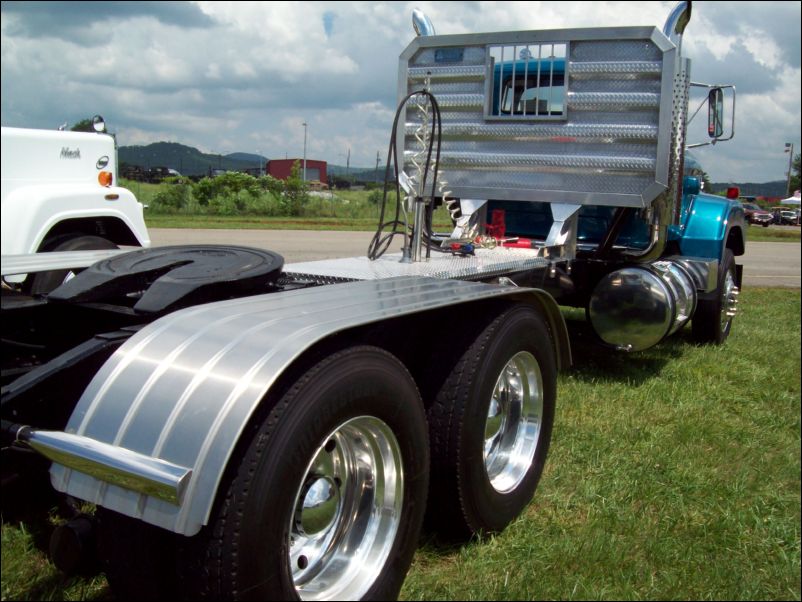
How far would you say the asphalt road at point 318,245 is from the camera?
41.6 ft

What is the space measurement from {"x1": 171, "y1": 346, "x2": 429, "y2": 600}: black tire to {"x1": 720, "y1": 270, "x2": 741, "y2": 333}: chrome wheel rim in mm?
5268

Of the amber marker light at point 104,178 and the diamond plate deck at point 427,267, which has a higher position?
the amber marker light at point 104,178

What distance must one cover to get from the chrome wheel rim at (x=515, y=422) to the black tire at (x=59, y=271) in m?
2.13

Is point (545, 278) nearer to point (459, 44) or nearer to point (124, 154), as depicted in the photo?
point (459, 44)

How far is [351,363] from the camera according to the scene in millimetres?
2164

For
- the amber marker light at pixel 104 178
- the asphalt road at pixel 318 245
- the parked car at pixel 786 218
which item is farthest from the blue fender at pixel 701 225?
the parked car at pixel 786 218

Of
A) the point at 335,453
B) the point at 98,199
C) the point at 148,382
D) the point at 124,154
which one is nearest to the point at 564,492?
the point at 335,453

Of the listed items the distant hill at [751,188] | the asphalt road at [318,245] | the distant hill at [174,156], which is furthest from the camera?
the asphalt road at [318,245]

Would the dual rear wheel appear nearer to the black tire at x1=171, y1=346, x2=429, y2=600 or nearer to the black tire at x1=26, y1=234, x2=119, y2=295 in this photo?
the black tire at x1=171, y1=346, x2=429, y2=600

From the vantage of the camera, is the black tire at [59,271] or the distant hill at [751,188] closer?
the black tire at [59,271]

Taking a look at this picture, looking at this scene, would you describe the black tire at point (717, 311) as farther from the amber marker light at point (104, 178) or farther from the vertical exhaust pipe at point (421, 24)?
the amber marker light at point (104, 178)

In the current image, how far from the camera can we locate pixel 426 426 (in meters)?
2.54

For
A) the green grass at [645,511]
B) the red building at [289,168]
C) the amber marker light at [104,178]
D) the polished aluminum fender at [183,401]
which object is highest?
the red building at [289,168]

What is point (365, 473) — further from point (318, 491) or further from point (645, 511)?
point (645, 511)
